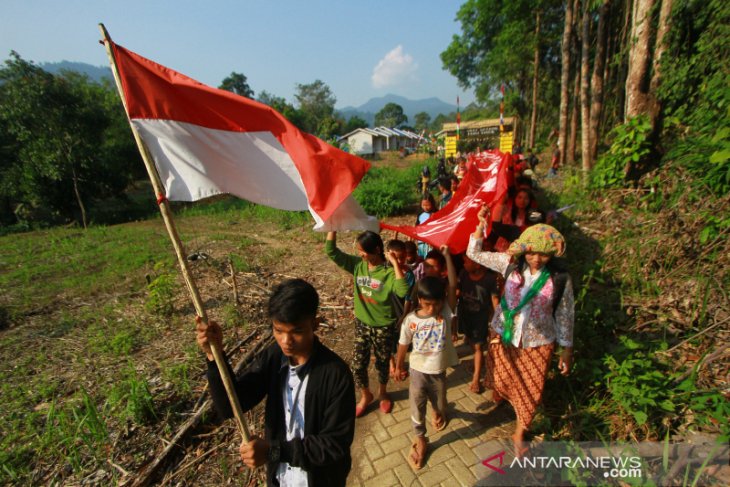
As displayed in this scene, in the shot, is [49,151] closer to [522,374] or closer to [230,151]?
[230,151]

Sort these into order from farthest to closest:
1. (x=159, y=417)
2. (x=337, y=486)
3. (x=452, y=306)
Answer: (x=159, y=417) < (x=452, y=306) < (x=337, y=486)

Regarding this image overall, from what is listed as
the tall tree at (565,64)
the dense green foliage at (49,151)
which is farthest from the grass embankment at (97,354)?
the tall tree at (565,64)

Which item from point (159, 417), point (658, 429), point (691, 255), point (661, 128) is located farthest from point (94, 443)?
point (661, 128)

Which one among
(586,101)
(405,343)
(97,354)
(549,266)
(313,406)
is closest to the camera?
(313,406)

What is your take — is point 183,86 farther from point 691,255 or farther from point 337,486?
point 691,255

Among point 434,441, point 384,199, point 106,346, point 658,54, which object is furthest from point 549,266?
point 384,199

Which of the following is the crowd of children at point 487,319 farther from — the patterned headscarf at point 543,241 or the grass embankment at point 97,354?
the grass embankment at point 97,354

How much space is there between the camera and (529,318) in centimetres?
267

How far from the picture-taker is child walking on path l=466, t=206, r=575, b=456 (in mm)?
2559

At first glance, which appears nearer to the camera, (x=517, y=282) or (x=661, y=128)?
(x=517, y=282)

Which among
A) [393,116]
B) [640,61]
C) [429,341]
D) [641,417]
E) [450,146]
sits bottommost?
[641,417]

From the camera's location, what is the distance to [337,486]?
176 centimetres

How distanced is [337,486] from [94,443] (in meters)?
2.98

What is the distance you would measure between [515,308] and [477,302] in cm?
84
